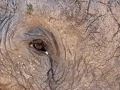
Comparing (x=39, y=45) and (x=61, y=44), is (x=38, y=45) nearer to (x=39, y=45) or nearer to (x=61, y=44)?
(x=39, y=45)

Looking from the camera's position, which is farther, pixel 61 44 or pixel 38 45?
pixel 38 45

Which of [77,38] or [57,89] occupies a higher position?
[77,38]

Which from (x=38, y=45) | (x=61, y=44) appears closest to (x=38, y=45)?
(x=38, y=45)

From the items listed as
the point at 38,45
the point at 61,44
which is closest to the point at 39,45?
the point at 38,45

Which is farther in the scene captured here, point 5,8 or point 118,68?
point 5,8

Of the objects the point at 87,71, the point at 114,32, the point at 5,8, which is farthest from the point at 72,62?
the point at 5,8

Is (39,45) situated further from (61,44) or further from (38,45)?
(61,44)

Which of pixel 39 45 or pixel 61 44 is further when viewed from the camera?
pixel 39 45

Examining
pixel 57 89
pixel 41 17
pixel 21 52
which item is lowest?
pixel 57 89

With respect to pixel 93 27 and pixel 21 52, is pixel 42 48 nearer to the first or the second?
pixel 21 52
